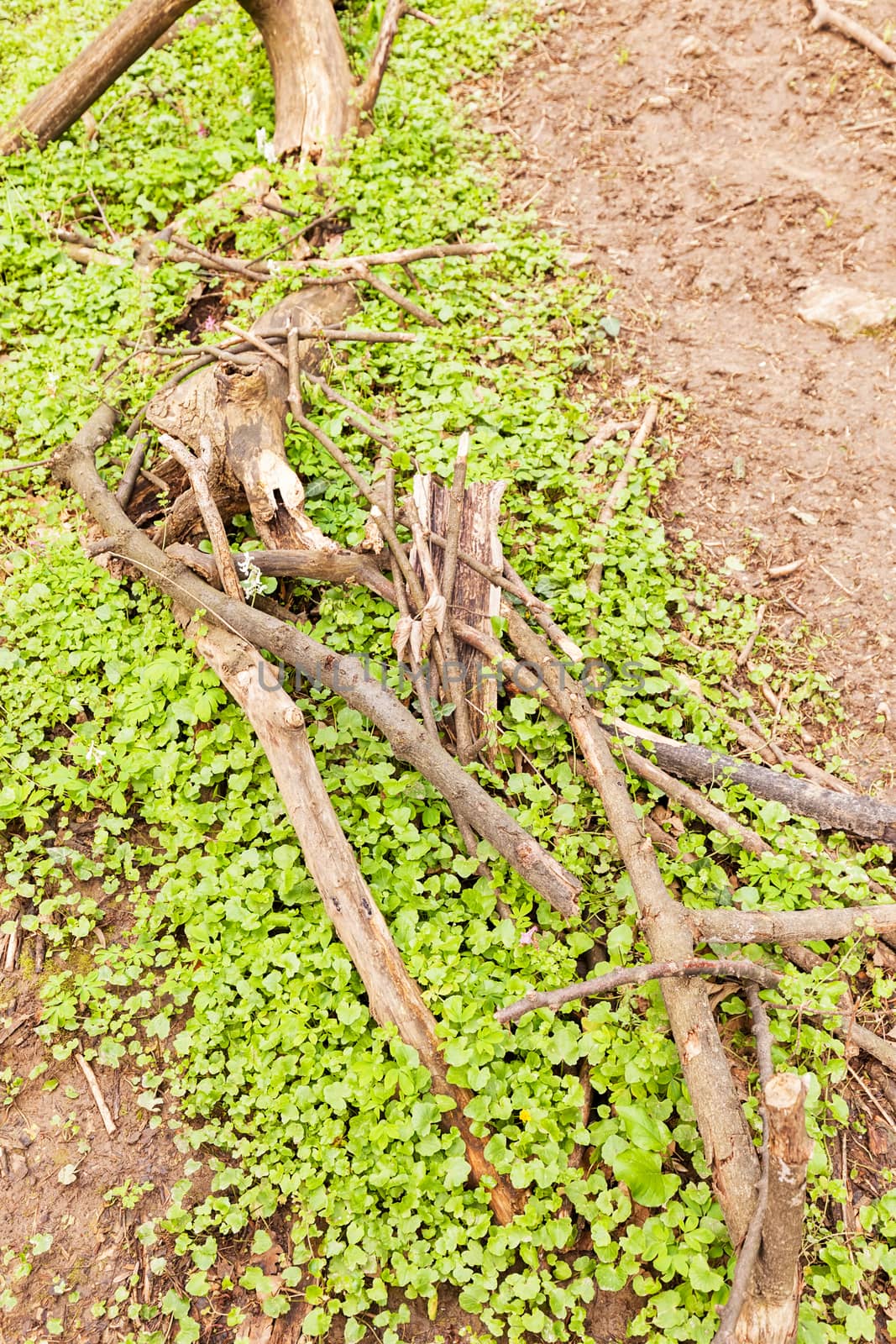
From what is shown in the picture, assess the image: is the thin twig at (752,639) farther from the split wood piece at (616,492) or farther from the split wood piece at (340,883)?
the split wood piece at (340,883)

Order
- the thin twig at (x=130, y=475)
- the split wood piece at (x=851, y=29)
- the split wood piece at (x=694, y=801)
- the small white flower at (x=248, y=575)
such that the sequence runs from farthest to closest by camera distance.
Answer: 1. the split wood piece at (x=851, y=29)
2. the thin twig at (x=130, y=475)
3. the small white flower at (x=248, y=575)
4. the split wood piece at (x=694, y=801)

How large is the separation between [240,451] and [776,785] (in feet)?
9.79

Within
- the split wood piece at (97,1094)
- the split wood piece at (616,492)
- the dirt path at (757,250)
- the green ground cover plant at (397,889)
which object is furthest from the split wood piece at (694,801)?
the split wood piece at (97,1094)

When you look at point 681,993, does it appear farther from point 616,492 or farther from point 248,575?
point 616,492

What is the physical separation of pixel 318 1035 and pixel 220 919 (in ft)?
2.06

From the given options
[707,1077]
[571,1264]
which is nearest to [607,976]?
[707,1077]

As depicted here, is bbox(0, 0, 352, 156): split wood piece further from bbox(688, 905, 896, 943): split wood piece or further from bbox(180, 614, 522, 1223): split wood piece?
bbox(688, 905, 896, 943): split wood piece

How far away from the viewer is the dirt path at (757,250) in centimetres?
464

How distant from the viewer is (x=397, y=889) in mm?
3414

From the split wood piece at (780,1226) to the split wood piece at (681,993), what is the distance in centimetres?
18

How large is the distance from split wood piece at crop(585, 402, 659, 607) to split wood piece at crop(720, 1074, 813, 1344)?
8.63 feet

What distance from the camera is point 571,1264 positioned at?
2.78 meters

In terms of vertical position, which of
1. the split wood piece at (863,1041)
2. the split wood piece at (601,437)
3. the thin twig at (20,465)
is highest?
the thin twig at (20,465)

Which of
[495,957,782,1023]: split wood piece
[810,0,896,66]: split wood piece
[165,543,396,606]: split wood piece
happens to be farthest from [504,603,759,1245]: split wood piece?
[810,0,896,66]: split wood piece
